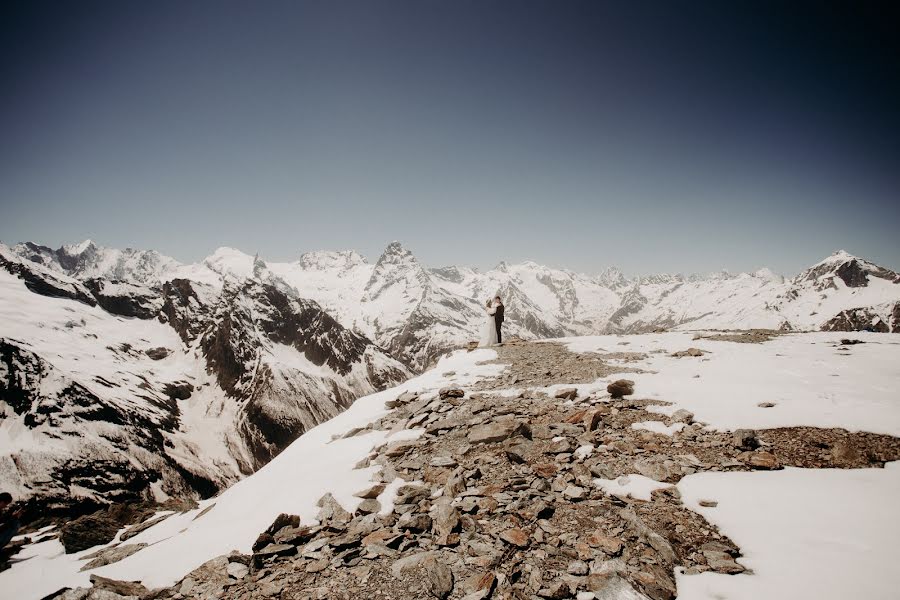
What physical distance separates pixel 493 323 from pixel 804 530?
2462 centimetres

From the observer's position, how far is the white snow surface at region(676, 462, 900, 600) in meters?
5.14

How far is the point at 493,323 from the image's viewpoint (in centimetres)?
3067

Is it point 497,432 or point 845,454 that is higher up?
point 497,432

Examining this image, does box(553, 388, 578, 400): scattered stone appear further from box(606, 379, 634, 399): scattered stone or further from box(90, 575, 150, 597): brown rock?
box(90, 575, 150, 597): brown rock

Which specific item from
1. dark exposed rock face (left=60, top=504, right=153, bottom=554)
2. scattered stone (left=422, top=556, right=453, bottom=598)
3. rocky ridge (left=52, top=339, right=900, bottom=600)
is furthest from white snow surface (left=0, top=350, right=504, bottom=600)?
scattered stone (left=422, top=556, right=453, bottom=598)

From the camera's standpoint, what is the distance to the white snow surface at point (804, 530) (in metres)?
5.14

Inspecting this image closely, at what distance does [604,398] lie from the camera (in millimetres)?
Result: 13875

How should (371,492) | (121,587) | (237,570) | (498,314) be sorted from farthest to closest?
(498,314) < (371,492) < (121,587) < (237,570)

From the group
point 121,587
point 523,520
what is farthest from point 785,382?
point 121,587

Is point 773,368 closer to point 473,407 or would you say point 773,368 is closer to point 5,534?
point 473,407

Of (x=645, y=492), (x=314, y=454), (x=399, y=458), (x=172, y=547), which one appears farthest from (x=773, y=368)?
(x=172, y=547)

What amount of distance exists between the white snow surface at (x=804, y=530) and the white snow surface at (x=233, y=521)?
6.99 metres

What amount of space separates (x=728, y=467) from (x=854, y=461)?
2501 millimetres

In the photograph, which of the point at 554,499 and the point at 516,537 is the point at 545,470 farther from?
the point at 516,537
